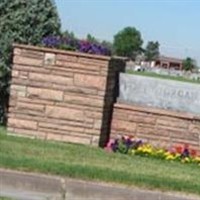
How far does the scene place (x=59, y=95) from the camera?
38.8 ft

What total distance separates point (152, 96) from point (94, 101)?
1.04 metres

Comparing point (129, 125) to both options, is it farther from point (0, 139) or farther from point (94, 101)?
point (0, 139)

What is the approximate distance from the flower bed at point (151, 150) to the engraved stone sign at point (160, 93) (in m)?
0.64

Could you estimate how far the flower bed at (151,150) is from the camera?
11555mm

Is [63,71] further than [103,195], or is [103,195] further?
[63,71]

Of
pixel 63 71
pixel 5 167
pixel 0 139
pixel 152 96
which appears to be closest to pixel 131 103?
pixel 152 96

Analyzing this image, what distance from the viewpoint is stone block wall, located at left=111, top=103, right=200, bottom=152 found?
39.2ft

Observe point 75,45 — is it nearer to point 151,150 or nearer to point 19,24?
point 19,24

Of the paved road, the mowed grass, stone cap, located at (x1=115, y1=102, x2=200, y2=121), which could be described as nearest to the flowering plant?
stone cap, located at (x1=115, y1=102, x2=200, y2=121)

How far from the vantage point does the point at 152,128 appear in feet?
39.6

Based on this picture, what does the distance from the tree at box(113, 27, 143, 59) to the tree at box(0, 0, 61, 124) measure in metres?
112

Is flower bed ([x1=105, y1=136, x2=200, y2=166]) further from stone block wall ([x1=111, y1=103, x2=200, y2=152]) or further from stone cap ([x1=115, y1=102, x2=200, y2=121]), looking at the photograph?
stone cap ([x1=115, y1=102, x2=200, y2=121])

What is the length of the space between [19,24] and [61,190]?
15.9ft

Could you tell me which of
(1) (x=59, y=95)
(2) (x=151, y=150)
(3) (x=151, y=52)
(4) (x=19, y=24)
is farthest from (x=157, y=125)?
(3) (x=151, y=52)
